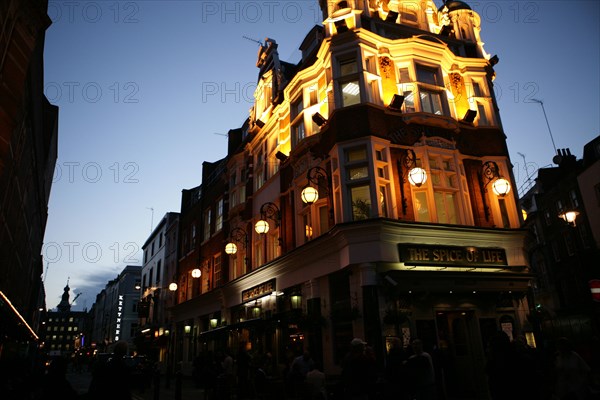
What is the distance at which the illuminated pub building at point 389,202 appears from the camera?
13648 mm

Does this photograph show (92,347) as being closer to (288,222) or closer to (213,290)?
(213,290)

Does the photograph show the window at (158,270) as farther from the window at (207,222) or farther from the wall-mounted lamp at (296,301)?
the wall-mounted lamp at (296,301)

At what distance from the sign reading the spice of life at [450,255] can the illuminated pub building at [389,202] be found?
0.05 meters

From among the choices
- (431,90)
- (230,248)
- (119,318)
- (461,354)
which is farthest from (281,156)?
(119,318)

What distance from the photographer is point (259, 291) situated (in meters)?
20.5

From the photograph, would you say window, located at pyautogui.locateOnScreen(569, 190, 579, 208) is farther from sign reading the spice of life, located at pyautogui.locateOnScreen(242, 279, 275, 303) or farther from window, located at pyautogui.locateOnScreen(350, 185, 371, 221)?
sign reading the spice of life, located at pyautogui.locateOnScreen(242, 279, 275, 303)

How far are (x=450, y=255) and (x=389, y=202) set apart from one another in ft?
9.07

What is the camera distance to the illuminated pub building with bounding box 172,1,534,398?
44.8ft

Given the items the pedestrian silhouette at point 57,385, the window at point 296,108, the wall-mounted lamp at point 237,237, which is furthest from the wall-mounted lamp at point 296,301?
the pedestrian silhouette at point 57,385

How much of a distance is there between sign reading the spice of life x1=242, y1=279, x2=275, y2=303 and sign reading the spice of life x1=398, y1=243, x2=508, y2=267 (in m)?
7.50

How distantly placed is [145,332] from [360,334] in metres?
35.2

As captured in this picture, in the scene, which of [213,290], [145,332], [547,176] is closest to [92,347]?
[145,332]

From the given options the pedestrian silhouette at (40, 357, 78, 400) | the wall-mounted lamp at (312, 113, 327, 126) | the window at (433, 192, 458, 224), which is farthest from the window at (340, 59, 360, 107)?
the pedestrian silhouette at (40, 357, 78, 400)

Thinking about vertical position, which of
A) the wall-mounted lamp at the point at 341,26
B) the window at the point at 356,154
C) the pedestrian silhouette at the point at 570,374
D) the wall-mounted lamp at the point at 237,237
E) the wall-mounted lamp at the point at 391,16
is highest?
the wall-mounted lamp at the point at 391,16
